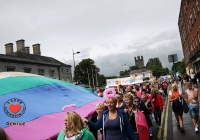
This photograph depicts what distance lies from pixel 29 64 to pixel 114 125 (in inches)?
1359

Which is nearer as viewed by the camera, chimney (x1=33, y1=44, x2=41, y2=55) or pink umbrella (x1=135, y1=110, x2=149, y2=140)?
pink umbrella (x1=135, y1=110, x2=149, y2=140)

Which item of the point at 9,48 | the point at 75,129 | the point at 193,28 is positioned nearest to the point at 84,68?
the point at 9,48

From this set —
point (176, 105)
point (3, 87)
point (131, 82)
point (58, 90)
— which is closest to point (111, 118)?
point (58, 90)

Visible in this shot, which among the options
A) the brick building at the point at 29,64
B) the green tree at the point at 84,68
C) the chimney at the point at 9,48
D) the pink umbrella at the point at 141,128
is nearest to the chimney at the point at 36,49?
the brick building at the point at 29,64

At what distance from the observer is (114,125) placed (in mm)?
4129

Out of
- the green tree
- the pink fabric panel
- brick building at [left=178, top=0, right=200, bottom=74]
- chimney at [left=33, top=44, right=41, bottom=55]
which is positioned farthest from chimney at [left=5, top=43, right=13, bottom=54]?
the green tree

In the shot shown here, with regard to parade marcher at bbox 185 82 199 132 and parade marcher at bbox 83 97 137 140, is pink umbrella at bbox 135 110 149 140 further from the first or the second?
parade marcher at bbox 185 82 199 132

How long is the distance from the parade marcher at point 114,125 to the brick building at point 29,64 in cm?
2970

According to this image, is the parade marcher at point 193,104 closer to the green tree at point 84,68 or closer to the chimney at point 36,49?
the chimney at point 36,49

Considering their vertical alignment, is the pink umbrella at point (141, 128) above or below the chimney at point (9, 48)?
below

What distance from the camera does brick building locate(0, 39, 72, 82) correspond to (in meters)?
32.2

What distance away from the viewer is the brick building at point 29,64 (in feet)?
106

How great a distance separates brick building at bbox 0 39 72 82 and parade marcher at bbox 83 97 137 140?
97.4ft

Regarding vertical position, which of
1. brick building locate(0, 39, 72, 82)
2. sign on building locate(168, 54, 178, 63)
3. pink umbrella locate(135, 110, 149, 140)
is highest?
brick building locate(0, 39, 72, 82)
